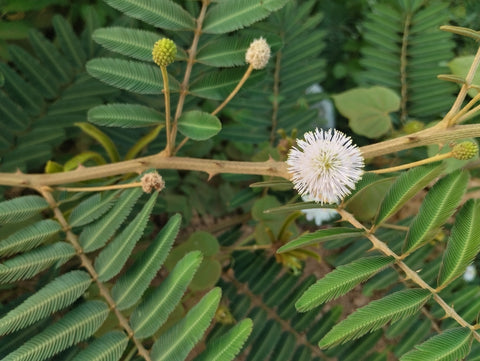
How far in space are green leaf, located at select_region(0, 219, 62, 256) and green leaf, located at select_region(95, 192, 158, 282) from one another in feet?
0.44

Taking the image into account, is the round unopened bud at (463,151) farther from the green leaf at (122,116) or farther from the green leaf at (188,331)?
the green leaf at (122,116)

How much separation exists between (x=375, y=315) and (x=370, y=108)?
799 millimetres

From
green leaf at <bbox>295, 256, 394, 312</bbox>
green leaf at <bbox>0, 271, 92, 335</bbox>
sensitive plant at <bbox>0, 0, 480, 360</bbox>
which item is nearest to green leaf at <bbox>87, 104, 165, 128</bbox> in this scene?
sensitive plant at <bbox>0, 0, 480, 360</bbox>

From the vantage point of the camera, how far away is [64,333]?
1.05m

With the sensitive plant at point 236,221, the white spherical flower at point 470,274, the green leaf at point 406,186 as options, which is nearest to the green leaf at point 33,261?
the sensitive plant at point 236,221

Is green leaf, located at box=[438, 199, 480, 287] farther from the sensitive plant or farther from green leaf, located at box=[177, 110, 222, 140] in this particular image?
green leaf, located at box=[177, 110, 222, 140]

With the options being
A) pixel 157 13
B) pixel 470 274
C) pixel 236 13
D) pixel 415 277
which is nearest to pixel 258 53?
pixel 236 13

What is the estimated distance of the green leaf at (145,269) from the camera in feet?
3.62

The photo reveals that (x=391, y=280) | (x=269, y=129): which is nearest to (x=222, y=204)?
(x=269, y=129)

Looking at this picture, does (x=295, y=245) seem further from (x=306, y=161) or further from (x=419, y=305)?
(x=419, y=305)

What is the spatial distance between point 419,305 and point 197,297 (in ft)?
2.74

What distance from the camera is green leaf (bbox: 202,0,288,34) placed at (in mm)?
1174

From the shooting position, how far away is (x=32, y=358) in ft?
3.29

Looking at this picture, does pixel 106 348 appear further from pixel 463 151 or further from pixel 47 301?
pixel 463 151
